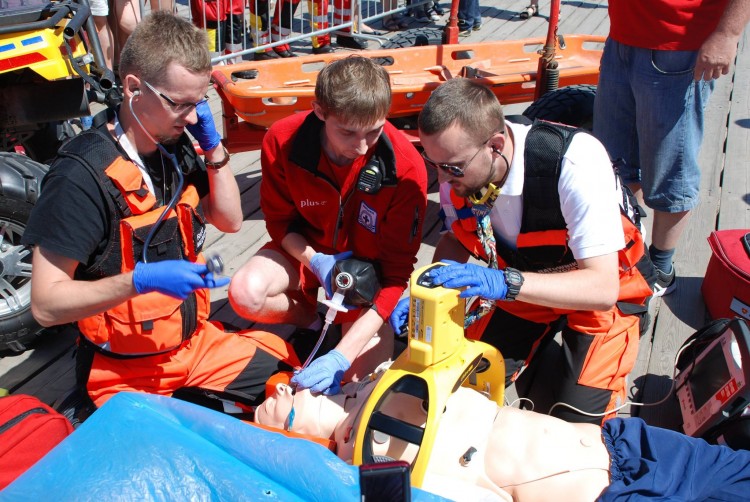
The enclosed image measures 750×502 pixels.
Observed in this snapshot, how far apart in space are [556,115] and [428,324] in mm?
2747

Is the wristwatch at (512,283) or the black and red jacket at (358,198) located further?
the black and red jacket at (358,198)

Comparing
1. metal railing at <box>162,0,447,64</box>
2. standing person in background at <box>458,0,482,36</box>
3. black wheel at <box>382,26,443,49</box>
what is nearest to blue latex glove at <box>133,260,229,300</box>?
black wheel at <box>382,26,443,49</box>

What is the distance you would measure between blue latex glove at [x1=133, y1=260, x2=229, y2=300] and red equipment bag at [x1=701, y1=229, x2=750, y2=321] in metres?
2.51

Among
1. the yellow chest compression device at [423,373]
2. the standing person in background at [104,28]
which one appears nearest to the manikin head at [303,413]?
the yellow chest compression device at [423,373]

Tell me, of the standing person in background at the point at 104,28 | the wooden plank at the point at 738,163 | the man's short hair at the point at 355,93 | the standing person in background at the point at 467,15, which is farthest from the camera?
the standing person in background at the point at 467,15

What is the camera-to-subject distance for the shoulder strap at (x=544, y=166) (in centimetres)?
264

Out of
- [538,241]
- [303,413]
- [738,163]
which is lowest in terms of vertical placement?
[738,163]

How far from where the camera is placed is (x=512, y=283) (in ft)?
8.05

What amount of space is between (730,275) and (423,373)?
198 cm

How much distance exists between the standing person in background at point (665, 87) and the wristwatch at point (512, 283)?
158 centimetres

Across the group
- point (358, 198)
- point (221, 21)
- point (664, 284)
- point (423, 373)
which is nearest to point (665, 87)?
point (664, 284)

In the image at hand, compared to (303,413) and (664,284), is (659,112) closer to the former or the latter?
(664,284)

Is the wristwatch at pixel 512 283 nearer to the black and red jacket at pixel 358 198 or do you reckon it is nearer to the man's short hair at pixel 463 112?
the man's short hair at pixel 463 112

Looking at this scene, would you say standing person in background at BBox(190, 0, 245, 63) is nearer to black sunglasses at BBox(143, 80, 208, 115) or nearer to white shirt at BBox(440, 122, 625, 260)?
black sunglasses at BBox(143, 80, 208, 115)
